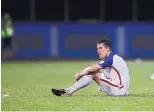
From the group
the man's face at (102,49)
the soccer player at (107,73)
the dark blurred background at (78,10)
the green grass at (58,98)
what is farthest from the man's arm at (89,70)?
the dark blurred background at (78,10)

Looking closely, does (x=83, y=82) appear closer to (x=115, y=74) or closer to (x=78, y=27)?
(x=115, y=74)

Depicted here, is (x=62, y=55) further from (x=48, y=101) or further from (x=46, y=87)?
(x=48, y=101)

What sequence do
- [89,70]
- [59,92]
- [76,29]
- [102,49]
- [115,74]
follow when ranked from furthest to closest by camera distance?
[76,29]
[59,92]
[115,74]
[102,49]
[89,70]

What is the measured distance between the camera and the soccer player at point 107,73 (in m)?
10.9

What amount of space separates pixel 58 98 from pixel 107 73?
0.95m

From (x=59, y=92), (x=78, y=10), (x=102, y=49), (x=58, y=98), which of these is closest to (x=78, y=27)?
(x=78, y=10)

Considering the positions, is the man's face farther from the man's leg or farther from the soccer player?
the man's leg

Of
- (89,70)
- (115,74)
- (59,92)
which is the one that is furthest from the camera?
(59,92)

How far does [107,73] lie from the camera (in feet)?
36.3

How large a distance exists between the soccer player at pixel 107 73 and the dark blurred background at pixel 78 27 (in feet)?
47.3

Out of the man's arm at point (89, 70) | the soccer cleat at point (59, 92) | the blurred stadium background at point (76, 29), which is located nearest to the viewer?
the man's arm at point (89, 70)

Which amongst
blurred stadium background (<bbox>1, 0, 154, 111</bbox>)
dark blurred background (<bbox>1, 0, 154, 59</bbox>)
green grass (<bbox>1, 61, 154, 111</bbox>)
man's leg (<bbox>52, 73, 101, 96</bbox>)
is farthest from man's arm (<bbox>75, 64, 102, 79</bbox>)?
dark blurred background (<bbox>1, 0, 154, 59</bbox>)

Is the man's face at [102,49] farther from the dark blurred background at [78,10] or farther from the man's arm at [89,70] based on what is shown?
the dark blurred background at [78,10]

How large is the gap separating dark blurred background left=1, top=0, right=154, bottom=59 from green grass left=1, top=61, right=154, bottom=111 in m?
6.26
